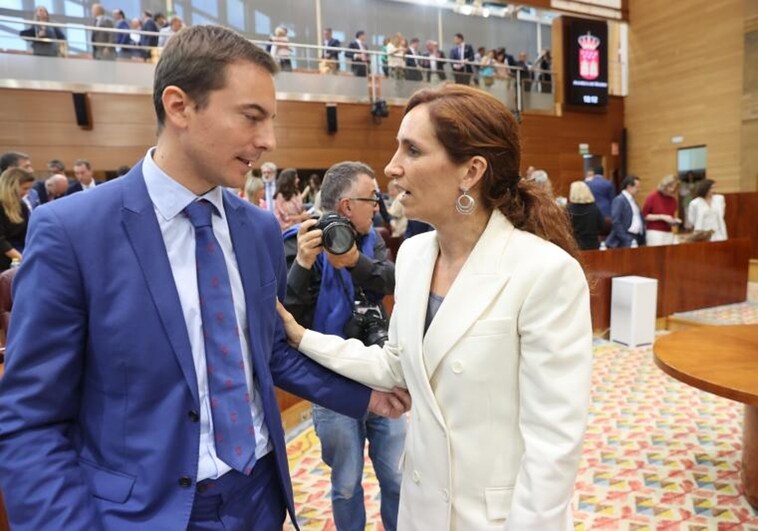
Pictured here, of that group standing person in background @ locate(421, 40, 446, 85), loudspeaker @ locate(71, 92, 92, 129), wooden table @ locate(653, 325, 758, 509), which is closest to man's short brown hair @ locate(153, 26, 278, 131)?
wooden table @ locate(653, 325, 758, 509)

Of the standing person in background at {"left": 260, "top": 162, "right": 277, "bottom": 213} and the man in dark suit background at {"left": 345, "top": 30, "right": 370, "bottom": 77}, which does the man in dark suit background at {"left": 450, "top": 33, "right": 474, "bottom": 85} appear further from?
the standing person in background at {"left": 260, "top": 162, "right": 277, "bottom": 213}

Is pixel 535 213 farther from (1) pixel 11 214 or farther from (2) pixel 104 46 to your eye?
(2) pixel 104 46

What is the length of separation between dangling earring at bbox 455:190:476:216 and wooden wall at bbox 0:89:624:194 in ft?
21.7

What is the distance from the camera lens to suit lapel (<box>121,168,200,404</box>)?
0.97m

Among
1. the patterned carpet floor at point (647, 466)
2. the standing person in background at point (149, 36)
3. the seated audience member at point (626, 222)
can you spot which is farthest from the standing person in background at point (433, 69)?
the patterned carpet floor at point (647, 466)

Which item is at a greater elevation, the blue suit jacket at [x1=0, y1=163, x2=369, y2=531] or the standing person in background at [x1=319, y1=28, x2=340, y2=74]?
the standing person in background at [x1=319, y1=28, x2=340, y2=74]

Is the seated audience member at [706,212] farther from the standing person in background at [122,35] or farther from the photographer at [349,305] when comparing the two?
the standing person in background at [122,35]

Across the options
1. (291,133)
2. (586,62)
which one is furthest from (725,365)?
(586,62)

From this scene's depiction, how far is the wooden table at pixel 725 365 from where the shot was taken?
83.3 inches

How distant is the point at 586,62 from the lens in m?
12.5

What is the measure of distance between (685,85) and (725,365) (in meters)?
11.6

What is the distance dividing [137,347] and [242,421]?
0.81ft

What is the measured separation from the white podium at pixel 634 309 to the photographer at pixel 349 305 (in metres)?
3.79

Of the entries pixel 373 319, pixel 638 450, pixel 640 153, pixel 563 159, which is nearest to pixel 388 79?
pixel 563 159
